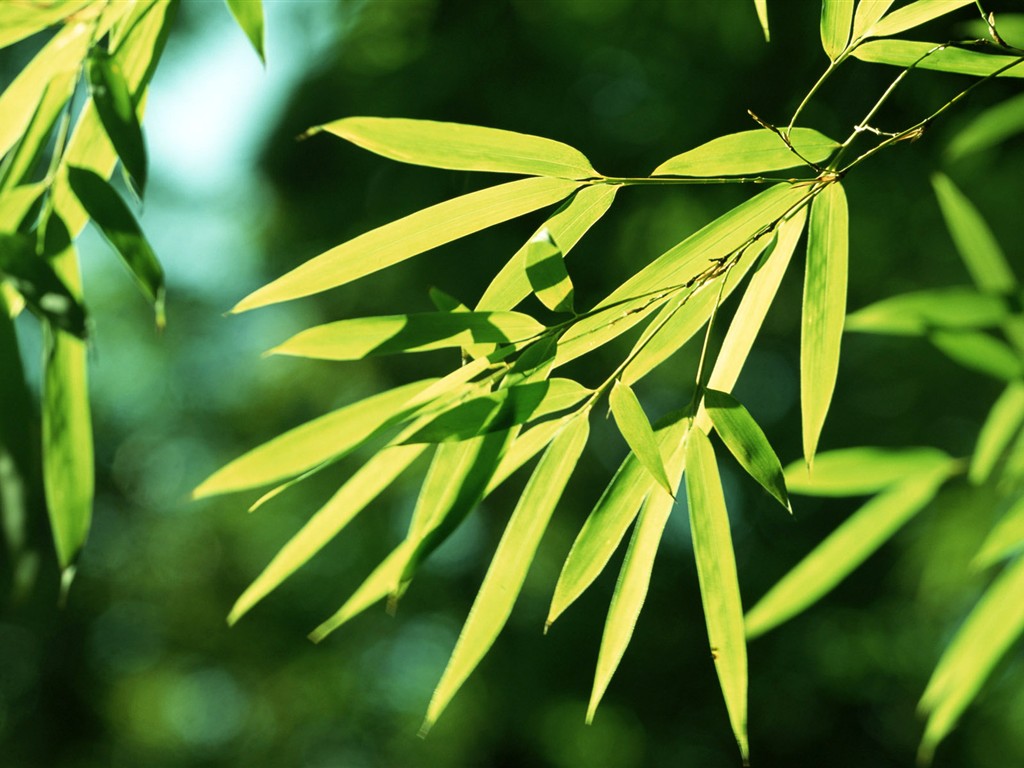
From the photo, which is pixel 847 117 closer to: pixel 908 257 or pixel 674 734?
pixel 908 257

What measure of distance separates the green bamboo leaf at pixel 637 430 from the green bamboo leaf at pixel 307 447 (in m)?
0.12

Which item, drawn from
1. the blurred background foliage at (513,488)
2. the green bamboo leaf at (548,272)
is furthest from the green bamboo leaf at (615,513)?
the blurred background foliage at (513,488)

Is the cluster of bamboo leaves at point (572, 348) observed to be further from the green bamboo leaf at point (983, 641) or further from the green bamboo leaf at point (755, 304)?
the green bamboo leaf at point (983, 641)

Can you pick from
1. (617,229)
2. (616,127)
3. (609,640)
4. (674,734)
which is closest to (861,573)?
(674,734)

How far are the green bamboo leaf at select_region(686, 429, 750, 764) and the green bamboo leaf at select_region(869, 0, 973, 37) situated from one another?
0.26 m

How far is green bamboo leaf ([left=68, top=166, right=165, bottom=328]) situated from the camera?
46 centimetres

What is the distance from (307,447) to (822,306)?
1.02ft

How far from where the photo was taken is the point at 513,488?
12.1ft

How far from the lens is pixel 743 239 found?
0.57m

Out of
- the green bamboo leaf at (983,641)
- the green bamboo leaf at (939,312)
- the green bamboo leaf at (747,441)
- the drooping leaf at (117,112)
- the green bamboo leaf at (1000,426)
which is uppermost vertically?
the drooping leaf at (117,112)

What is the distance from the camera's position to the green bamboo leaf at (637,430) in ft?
1.59

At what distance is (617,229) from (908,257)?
0.96 m

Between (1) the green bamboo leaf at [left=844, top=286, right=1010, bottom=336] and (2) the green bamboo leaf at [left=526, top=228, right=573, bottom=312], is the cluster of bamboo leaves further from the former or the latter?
(1) the green bamboo leaf at [left=844, top=286, right=1010, bottom=336]

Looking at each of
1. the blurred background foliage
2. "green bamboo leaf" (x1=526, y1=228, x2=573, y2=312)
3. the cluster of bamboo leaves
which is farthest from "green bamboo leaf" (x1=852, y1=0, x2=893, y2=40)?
the blurred background foliage
